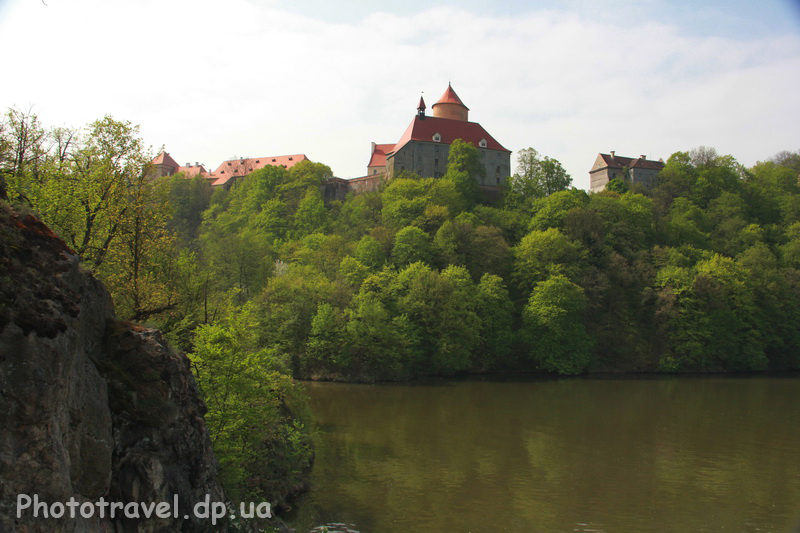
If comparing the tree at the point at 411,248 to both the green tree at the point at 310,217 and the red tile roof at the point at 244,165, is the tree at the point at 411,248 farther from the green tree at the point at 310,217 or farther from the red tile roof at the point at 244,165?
the red tile roof at the point at 244,165

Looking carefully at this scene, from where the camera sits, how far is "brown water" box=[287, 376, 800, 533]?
15.0 m

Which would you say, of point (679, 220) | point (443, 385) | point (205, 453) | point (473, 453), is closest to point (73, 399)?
point (205, 453)

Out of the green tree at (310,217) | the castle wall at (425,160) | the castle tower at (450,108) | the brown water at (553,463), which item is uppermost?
the castle tower at (450,108)

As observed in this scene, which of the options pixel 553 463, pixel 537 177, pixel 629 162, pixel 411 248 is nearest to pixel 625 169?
pixel 629 162

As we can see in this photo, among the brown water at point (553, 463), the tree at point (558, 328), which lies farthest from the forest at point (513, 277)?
the brown water at point (553, 463)

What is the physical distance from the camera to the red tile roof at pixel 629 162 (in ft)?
257

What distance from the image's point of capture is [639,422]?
26172 mm

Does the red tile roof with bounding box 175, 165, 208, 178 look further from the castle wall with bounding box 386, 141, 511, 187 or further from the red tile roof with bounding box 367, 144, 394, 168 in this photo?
the castle wall with bounding box 386, 141, 511, 187

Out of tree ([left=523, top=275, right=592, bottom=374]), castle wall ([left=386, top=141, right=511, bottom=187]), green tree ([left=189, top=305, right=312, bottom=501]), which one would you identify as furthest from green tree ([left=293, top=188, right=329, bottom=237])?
green tree ([left=189, top=305, right=312, bottom=501])

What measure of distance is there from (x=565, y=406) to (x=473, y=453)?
1064 centimetres

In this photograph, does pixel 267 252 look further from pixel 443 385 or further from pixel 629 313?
pixel 629 313

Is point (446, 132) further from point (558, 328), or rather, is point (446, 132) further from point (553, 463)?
point (553, 463)

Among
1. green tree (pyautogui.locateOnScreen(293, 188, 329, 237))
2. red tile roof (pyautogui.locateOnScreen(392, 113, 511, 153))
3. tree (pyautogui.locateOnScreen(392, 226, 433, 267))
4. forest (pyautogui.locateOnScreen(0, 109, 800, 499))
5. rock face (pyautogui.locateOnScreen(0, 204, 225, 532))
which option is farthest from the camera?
red tile roof (pyautogui.locateOnScreen(392, 113, 511, 153))

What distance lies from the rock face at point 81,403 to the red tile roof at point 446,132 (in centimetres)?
5858
